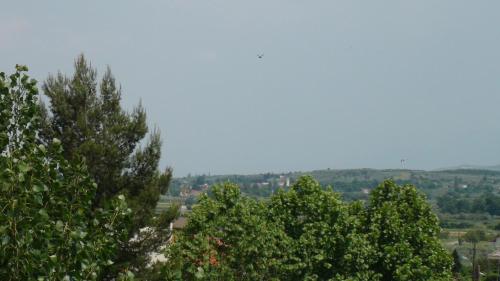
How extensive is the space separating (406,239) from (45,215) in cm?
3190

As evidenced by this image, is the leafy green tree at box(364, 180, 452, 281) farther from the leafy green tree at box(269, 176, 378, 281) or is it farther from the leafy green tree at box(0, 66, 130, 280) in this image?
the leafy green tree at box(0, 66, 130, 280)

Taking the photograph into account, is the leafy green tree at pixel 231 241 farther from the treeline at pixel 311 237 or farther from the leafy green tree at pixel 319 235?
the leafy green tree at pixel 319 235

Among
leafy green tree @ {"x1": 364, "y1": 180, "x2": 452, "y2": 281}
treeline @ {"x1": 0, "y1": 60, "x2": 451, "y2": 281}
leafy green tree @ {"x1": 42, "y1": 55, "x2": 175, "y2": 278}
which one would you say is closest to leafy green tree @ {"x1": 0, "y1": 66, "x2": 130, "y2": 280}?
treeline @ {"x1": 0, "y1": 60, "x2": 451, "y2": 281}

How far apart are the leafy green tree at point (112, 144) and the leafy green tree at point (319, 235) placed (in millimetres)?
6697

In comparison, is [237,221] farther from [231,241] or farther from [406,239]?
[406,239]

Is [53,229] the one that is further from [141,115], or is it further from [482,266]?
[482,266]

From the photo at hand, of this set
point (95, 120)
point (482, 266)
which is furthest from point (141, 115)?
point (482, 266)

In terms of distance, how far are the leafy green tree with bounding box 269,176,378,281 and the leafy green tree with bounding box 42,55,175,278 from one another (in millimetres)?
6697

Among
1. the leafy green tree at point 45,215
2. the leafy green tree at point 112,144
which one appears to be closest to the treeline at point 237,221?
the leafy green tree at point 112,144

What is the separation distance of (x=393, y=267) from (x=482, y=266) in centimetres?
7788

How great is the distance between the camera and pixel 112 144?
32.3m

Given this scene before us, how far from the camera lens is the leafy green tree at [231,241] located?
3259 cm

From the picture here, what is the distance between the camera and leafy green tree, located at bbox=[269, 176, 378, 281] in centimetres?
3497

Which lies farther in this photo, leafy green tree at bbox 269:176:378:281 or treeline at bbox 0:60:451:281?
leafy green tree at bbox 269:176:378:281
